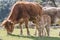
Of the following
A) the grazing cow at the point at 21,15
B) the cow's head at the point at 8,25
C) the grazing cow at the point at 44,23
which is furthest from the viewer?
the grazing cow at the point at 44,23

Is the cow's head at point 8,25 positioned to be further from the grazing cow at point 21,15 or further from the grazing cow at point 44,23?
the grazing cow at point 44,23

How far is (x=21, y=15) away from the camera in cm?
1262

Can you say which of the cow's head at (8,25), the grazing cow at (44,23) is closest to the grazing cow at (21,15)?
the cow's head at (8,25)

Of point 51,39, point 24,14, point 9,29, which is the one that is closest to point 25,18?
point 24,14

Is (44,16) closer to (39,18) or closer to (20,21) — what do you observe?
(39,18)

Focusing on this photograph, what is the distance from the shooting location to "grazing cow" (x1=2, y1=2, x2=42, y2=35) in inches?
482

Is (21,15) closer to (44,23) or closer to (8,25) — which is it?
(8,25)

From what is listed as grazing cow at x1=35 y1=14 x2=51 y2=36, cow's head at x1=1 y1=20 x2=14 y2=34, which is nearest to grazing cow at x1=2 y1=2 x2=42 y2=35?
cow's head at x1=1 y1=20 x2=14 y2=34

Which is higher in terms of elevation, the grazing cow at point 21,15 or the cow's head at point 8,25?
the grazing cow at point 21,15

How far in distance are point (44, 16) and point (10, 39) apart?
3.35m

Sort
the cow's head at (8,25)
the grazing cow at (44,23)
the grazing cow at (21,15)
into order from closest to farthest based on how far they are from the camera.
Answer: the cow's head at (8,25) < the grazing cow at (21,15) < the grazing cow at (44,23)

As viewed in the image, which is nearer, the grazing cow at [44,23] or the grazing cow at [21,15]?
the grazing cow at [21,15]

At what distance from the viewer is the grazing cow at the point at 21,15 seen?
482 inches

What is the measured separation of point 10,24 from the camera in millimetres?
12156
